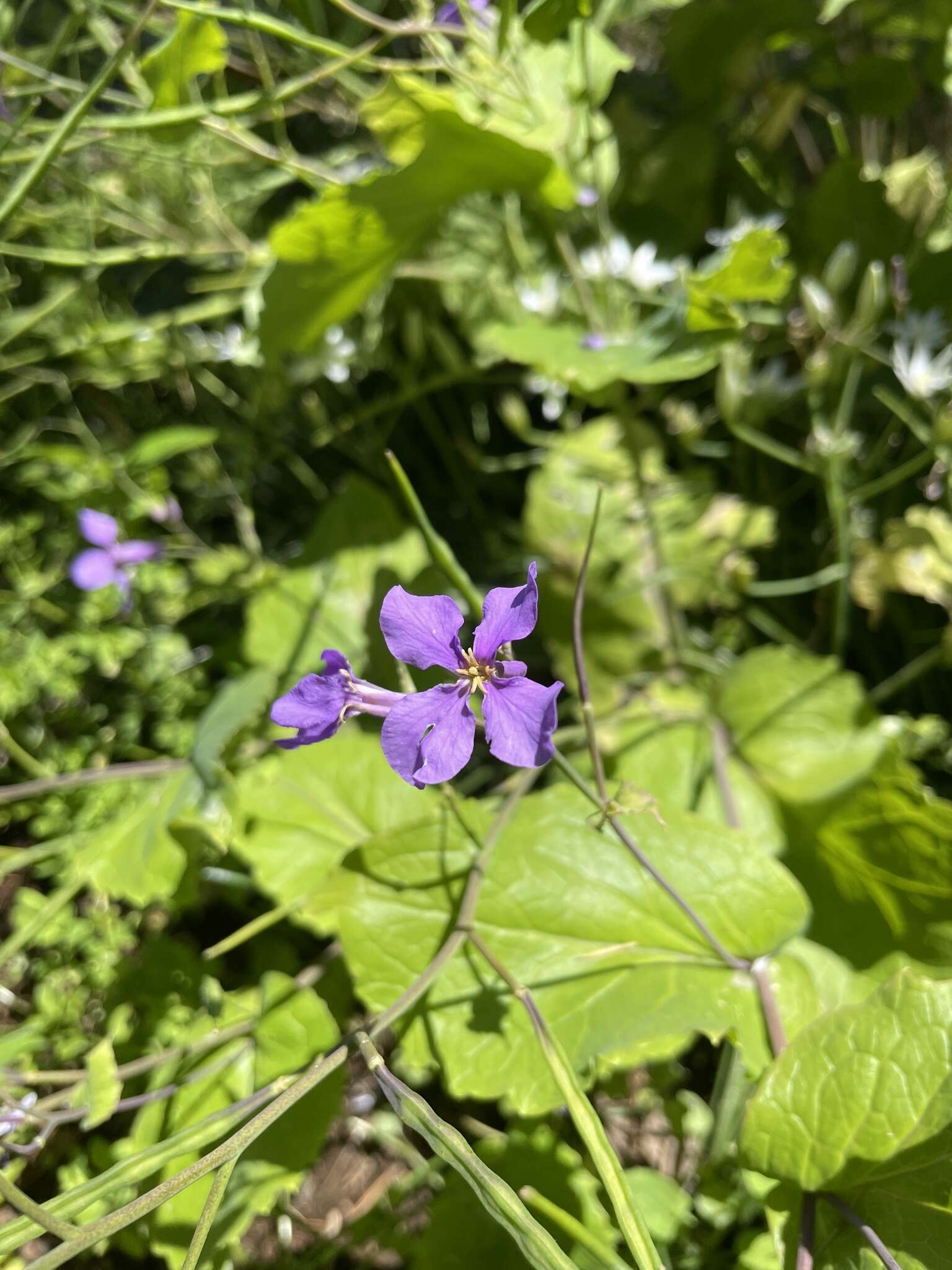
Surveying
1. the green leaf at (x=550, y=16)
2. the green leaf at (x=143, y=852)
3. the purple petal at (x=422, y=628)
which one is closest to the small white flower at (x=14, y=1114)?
the green leaf at (x=143, y=852)

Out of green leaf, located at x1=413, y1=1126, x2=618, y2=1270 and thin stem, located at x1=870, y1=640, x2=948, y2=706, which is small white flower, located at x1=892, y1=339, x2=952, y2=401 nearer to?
thin stem, located at x1=870, y1=640, x2=948, y2=706

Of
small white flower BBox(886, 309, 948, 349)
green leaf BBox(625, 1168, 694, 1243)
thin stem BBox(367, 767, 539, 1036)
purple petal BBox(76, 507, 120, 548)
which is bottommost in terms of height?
green leaf BBox(625, 1168, 694, 1243)

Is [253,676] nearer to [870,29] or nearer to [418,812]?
[418,812]

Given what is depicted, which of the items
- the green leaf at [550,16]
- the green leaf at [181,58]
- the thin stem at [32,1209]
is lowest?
the thin stem at [32,1209]

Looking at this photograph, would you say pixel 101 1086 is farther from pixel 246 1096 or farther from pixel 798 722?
pixel 798 722

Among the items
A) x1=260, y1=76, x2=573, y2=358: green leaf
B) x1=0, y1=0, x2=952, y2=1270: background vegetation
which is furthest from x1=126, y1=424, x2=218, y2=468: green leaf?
x1=260, y1=76, x2=573, y2=358: green leaf

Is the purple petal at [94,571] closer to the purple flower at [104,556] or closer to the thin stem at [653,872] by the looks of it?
the purple flower at [104,556]

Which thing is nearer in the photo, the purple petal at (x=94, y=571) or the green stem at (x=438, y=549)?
the green stem at (x=438, y=549)

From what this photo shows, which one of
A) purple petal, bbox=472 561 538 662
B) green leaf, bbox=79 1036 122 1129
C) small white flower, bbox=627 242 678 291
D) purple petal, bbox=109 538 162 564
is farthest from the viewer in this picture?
purple petal, bbox=109 538 162 564
